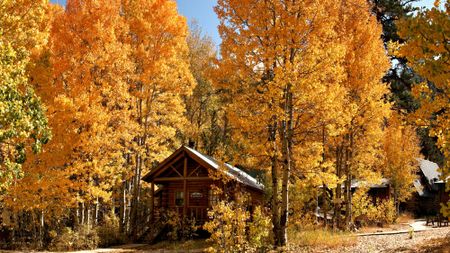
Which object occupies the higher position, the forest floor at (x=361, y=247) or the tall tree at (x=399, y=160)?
the tall tree at (x=399, y=160)

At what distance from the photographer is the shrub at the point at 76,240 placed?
56.0 ft

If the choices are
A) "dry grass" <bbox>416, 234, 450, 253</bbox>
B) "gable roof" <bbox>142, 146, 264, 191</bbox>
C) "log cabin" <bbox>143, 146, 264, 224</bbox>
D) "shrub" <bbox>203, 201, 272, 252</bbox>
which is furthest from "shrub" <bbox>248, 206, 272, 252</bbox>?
"log cabin" <bbox>143, 146, 264, 224</bbox>

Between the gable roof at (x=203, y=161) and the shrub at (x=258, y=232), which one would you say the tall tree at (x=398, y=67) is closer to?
the gable roof at (x=203, y=161)

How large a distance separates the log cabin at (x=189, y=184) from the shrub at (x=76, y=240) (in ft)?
13.4

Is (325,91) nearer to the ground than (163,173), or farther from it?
farther from it

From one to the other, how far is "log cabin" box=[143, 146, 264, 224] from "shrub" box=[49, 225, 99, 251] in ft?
13.4

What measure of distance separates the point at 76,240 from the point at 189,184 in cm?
711

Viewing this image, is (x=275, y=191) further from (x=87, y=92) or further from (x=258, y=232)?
(x=87, y=92)

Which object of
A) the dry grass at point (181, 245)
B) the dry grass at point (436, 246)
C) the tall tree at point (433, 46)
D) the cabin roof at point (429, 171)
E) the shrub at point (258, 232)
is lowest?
the dry grass at point (181, 245)

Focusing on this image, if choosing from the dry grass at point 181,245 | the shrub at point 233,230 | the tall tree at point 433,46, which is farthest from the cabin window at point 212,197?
the tall tree at point 433,46

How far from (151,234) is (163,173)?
360 centimetres

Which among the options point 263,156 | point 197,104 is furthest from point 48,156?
point 197,104

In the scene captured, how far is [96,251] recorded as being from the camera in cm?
1644

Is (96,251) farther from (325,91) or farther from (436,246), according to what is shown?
(436,246)
